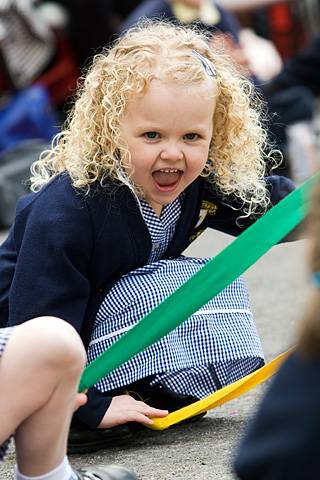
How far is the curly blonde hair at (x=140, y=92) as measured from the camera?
8.36ft

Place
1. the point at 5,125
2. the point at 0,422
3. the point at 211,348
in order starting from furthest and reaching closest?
the point at 5,125, the point at 211,348, the point at 0,422

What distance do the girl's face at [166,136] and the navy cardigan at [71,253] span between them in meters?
0.07

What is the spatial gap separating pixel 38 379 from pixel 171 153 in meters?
0.75

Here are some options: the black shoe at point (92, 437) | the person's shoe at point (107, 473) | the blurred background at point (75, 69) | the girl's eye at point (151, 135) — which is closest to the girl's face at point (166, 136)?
the girl's eye at point (151, 135)

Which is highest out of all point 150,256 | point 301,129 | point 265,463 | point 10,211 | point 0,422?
point 265,463

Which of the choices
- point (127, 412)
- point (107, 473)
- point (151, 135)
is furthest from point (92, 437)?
point (151, 135)

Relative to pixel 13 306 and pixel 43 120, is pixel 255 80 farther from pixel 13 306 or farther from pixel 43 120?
pixel 13 306

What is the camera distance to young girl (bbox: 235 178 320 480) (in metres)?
1.31

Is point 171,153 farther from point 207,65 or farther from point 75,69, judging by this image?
point 75,69

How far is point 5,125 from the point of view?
625cm

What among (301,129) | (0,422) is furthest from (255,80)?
(0,422)

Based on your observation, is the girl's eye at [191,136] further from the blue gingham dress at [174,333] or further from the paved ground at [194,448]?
the paved ground at [194,448]

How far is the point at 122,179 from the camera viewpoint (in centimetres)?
254

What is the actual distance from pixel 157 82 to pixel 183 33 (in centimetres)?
24
